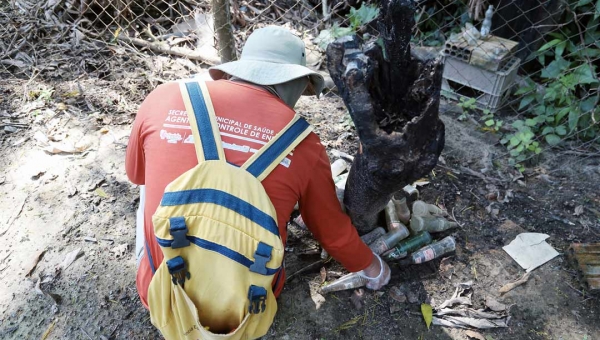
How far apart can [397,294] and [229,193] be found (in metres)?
1.38

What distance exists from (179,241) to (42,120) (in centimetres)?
313

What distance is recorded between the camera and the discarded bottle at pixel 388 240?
102 inches

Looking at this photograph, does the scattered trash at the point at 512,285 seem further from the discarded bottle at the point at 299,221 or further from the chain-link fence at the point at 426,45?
the discarded bottle at the point at 299,221

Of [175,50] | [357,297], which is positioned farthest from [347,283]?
[175,50]

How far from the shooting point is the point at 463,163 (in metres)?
3.37

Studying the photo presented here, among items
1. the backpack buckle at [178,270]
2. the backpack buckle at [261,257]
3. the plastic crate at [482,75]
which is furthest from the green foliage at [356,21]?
the backpack buckle at [178,270]

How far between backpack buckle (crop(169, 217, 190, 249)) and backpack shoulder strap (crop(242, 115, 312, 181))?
0.33 m

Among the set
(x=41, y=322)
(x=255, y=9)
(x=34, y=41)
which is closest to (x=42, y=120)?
(x=34, y=41)

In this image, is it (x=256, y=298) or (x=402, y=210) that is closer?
(x=256, y=298)

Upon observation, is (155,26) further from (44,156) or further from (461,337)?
(461,337)

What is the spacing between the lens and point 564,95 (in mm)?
3422

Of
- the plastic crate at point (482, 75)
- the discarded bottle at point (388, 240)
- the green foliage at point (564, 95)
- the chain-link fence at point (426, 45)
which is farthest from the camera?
the plastic crate at point (482, 75)

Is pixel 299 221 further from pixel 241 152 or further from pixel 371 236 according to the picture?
Result: pixel 241 152

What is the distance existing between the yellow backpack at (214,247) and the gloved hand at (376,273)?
91cm
